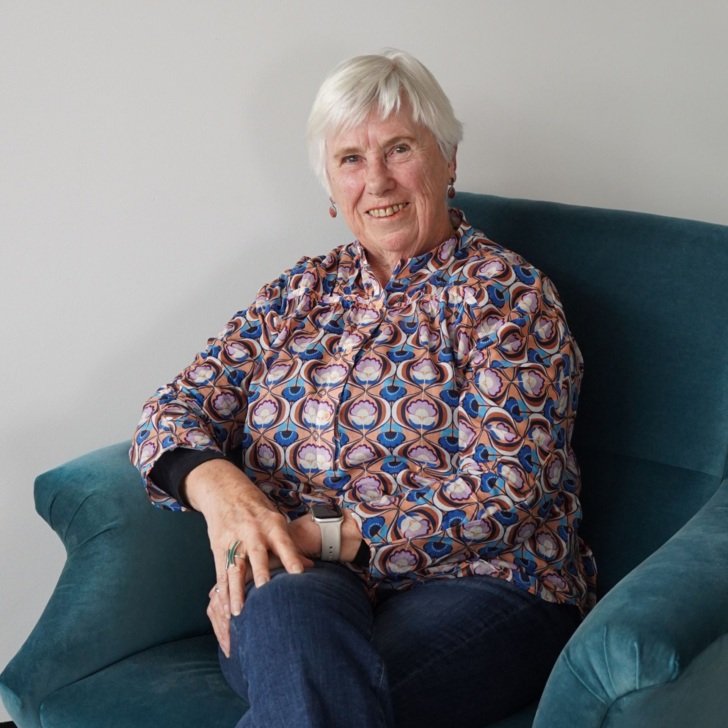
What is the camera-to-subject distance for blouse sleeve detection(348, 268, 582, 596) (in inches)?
64.8

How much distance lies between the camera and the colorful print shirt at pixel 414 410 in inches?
65.4

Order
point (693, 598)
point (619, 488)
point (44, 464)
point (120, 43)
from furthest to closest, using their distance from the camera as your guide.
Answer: point (44, 464) → point (120, 43) → point (619, 488) → point (693, 598)

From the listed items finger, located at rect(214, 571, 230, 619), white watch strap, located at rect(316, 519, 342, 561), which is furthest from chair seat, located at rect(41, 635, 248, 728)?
white watch strap, located at rect(316, 519, 342, 561)

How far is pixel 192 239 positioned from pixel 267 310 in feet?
1.36

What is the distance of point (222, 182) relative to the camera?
2287 millimetres

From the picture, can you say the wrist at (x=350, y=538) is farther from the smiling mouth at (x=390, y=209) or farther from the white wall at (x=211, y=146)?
the white wall at (x=211, y=146)

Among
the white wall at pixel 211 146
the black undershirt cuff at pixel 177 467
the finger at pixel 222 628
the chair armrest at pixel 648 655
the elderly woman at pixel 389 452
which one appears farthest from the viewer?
the white wall at pixel 211 146

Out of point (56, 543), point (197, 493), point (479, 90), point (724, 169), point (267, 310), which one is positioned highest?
point (479, 90)

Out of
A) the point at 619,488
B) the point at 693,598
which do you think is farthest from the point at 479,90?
the point at 693,598

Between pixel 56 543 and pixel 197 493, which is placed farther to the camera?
pixel 56 543

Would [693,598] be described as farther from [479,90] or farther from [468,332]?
[479,90]

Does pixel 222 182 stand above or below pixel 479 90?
below

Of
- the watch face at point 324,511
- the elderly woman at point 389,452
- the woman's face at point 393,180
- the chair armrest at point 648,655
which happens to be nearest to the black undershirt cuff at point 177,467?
the elderly woman at point 389,452

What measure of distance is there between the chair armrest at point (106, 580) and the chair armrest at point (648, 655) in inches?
26.1
